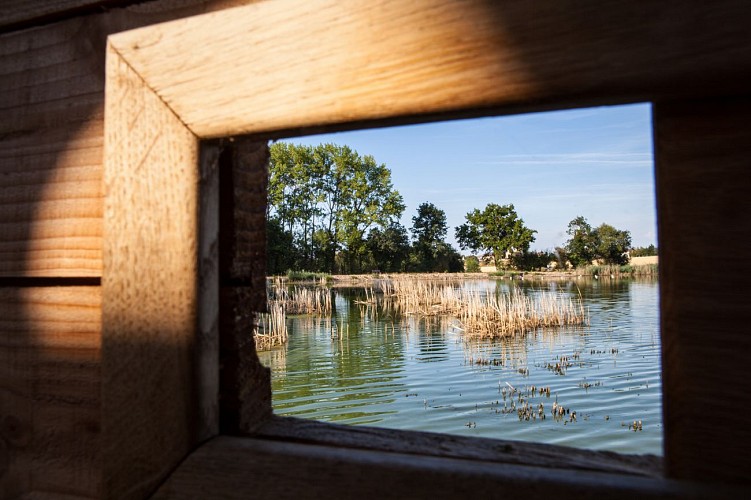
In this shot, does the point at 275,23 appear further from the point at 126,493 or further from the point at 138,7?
the point at 126,493

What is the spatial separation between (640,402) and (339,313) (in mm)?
13659

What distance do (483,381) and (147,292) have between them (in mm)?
10768

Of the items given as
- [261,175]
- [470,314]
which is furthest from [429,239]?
[261,175]

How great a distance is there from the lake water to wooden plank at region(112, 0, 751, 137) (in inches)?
213

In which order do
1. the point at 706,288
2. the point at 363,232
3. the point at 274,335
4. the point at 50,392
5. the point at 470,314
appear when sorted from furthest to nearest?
the point at 363,232, the point at 470,314, the point at 274,335, the point at 50,392, the point at 706,288

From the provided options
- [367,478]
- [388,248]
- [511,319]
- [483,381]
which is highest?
[388,248]

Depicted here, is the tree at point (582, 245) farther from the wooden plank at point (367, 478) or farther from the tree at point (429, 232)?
the wooden plank at point (367, 478)

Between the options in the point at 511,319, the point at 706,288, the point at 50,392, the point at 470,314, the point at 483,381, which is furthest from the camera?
the point at 470,314

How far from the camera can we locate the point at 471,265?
5747 cm

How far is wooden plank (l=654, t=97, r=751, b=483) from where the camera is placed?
1.56ft

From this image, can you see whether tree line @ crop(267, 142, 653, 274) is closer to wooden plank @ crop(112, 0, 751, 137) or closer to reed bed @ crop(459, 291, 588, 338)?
reed bed @ crop(459, 291, 588, 338)

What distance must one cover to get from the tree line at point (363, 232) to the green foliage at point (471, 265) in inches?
8.8

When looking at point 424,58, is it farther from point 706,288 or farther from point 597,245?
point 597,245

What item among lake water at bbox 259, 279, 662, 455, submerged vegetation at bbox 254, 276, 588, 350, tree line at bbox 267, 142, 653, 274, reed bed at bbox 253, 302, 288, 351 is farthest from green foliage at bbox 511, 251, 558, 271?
reed bed at bbox 253, 302, 288, 351
